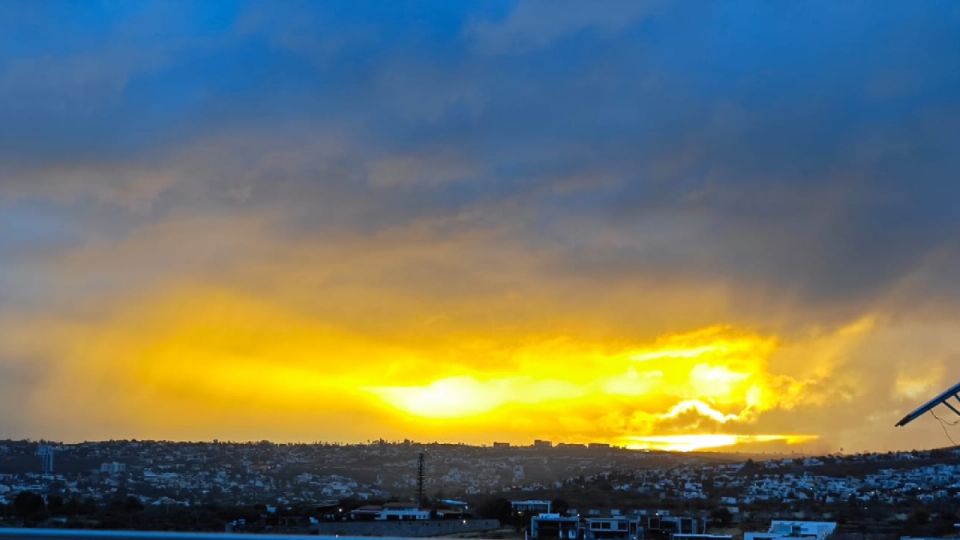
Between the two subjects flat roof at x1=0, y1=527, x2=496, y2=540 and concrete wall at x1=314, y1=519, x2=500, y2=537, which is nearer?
flat roof at x1=0, y1=527, x2=496, y2=540

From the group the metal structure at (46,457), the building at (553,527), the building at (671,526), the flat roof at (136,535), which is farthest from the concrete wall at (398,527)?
the metal structure at (46,457)

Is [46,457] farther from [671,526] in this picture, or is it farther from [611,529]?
[671,526]

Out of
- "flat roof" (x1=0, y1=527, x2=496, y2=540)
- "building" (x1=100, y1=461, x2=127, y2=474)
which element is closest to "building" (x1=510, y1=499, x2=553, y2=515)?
"building" (x1=100, y1=461, x2=127, y2=474)

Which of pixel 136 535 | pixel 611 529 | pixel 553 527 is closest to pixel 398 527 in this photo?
pixel 553 527

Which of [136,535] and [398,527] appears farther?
[398,527]

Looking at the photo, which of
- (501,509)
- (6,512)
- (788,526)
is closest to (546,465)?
(501,509)

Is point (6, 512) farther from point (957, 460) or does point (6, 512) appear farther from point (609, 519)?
point (957, 460)

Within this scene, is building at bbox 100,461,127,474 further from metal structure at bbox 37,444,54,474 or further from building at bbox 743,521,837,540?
building at bbox 743,521,837,540

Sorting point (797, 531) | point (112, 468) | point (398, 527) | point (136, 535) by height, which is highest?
point (112, 468)

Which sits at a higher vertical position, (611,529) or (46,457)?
(46,457)
